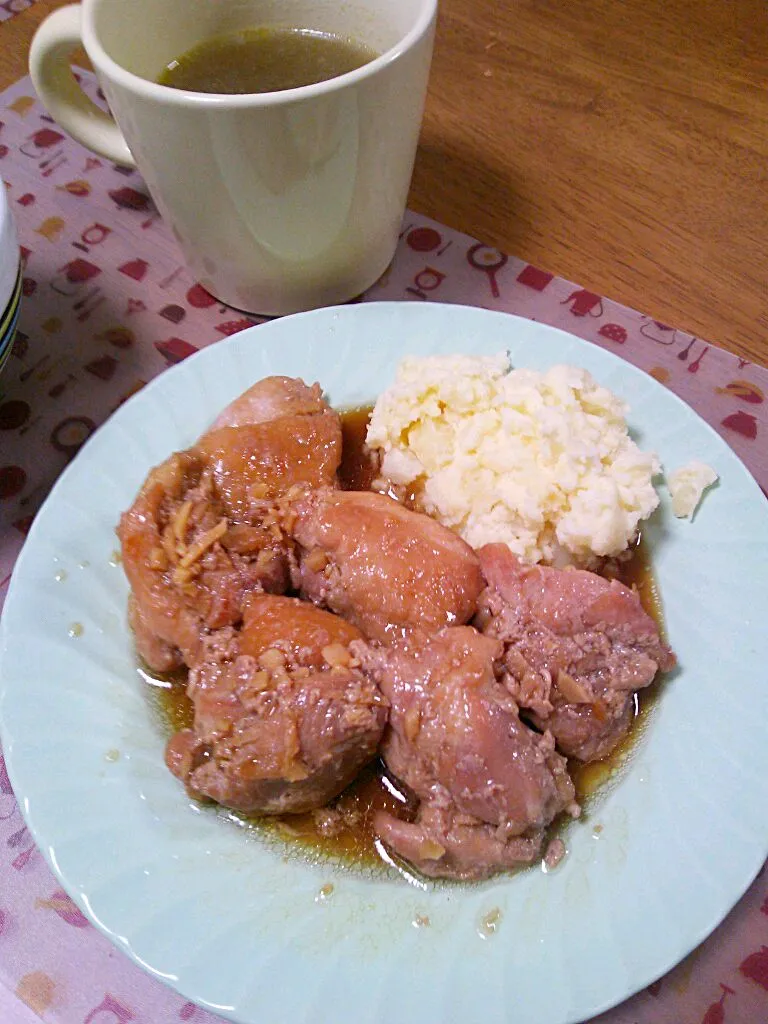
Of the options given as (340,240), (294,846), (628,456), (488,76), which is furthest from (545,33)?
(294,846)

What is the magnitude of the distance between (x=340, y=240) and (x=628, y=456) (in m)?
0.98

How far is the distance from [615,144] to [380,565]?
6.70ft

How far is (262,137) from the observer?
1.79m

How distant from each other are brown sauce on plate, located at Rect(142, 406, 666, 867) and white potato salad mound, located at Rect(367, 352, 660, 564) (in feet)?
0.41

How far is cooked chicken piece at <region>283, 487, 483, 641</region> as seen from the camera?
1689mm

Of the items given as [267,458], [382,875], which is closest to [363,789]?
[382,875]

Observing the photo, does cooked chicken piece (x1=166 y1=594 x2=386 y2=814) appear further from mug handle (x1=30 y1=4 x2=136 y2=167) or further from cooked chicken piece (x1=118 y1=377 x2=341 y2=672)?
mug handle (x1=30 y1=4 x2=136 y2=167)

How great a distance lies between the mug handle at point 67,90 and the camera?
2.05 metres

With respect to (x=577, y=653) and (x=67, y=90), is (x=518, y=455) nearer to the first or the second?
(x=577, y=653)

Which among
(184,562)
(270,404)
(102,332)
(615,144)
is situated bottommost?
(102,332)

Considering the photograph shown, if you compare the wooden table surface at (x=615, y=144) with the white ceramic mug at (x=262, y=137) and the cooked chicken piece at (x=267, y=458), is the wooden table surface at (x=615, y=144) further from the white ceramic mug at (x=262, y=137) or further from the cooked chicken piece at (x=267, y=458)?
the cooked chicken piece at (x=267, y=458)

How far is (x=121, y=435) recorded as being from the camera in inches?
78.7

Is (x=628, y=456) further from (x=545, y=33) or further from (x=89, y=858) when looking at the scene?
(x=545, y=33)

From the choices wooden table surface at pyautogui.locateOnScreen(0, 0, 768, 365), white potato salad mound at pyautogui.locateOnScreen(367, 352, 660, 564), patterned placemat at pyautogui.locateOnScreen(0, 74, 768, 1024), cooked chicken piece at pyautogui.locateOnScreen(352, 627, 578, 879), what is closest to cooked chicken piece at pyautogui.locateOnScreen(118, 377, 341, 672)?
white potato salad mound at pyautogui.locateOnScreen(367, 352, 660, 564)
